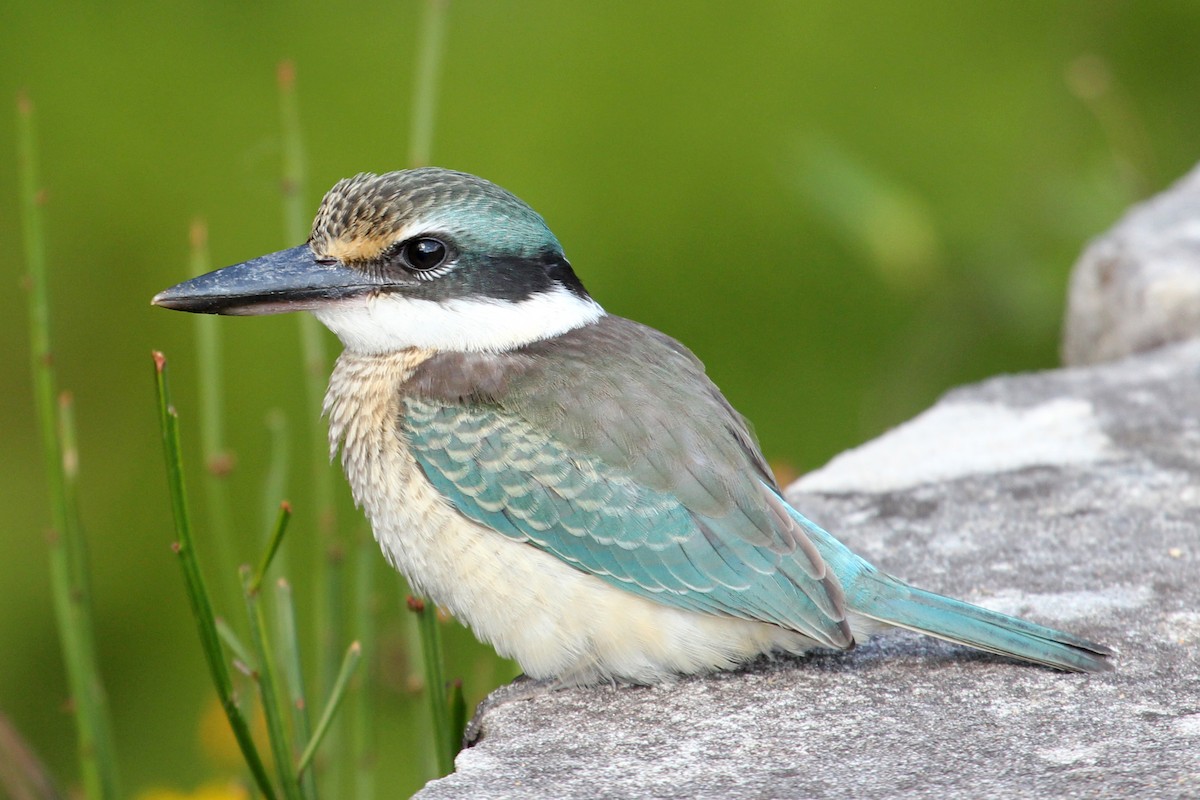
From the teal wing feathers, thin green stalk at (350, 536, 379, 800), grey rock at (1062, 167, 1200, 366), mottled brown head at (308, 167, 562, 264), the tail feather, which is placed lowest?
thin green stalk at (350, 536, 379, 800)

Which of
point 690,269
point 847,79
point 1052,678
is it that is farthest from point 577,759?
point 847,79

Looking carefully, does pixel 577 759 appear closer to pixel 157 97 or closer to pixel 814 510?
pixel 814 510

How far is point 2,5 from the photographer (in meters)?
5.56

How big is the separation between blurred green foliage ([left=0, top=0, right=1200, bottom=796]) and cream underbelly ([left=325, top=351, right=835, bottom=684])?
66.5 inches

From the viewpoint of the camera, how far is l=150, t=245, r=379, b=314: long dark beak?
2859mm

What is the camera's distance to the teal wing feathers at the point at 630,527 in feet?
8.39

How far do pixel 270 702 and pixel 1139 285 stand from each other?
2.40 metres

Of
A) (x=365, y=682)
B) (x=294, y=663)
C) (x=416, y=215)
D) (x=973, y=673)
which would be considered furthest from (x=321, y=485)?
A: (x=973, y=673)

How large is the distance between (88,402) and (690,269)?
1978mm

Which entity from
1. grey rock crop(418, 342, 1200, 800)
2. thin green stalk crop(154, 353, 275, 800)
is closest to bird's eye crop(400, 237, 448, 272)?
thin green stalk crop(154, 353, 275, 800)

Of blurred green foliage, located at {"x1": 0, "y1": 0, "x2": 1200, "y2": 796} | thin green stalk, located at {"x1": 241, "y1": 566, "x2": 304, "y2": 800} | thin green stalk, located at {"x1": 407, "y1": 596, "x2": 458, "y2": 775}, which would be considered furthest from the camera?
blurred green foliage, located at {"x1": 0, "y1": 0, "x2": 1200, "y2": 796}

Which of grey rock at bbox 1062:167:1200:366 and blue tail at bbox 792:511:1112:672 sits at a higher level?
grey rock at bbox 1062:167:1200:366

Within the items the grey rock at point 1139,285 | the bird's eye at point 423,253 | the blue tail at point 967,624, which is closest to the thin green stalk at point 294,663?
the bird's eye at point 423,253

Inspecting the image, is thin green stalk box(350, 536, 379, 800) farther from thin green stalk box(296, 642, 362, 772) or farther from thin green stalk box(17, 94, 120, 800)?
thin green stalk box(17, 94, 120, 800)
